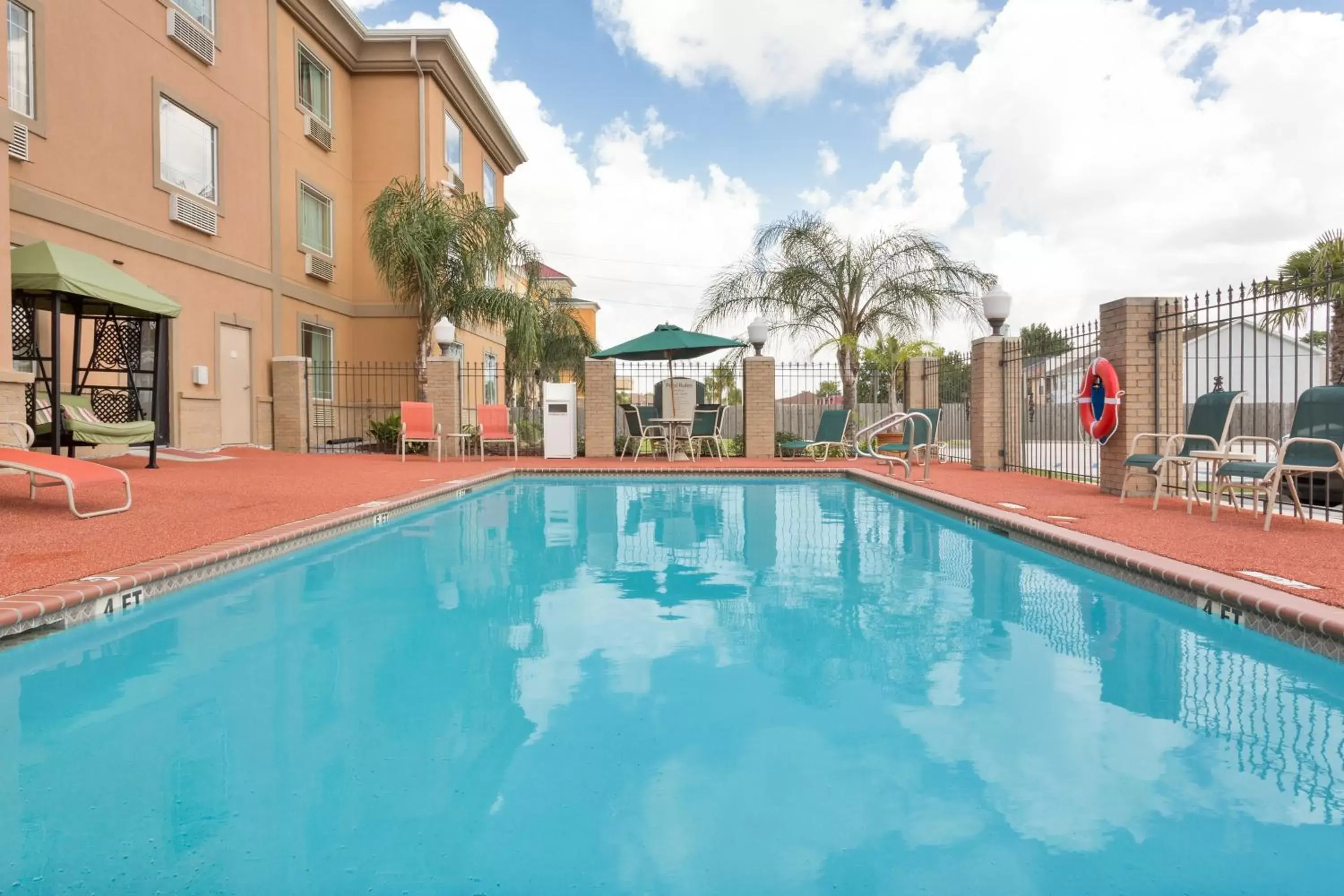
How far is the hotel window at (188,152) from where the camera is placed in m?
12.1

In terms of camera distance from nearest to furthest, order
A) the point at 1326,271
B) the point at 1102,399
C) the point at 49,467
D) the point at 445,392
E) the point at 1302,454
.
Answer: the point at 49,467, the point at 1302,454, the point at 1102,399, the point at 1326,271, the point at 445,392

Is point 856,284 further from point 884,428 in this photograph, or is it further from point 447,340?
point 447,340

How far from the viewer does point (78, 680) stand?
10.4ft

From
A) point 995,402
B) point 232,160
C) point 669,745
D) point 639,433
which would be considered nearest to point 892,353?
point 995,402

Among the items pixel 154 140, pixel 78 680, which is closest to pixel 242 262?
pixel 154 140

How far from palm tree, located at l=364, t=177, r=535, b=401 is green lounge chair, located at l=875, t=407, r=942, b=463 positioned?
25.9ft

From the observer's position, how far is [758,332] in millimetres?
14617

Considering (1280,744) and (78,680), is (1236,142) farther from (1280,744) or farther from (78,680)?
(78,680)

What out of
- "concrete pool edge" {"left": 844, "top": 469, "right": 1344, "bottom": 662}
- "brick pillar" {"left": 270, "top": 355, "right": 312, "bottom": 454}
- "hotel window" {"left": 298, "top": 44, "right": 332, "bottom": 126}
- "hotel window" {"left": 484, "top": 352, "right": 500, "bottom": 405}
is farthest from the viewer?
"hotel window" {"left": 484, "top": 352, "right": 500, "bottom": 405}

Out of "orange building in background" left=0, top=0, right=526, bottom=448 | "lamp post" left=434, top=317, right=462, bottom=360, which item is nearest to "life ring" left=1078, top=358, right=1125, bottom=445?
"orange building in background" left=0, top=0, right=526, bottom=448

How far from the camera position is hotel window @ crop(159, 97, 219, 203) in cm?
1214

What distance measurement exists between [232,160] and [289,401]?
13.5 ft

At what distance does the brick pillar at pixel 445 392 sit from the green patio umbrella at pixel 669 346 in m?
2.67

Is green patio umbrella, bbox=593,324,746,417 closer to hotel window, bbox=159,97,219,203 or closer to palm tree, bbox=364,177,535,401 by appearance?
palm tree, bbox=364,177,535,401
